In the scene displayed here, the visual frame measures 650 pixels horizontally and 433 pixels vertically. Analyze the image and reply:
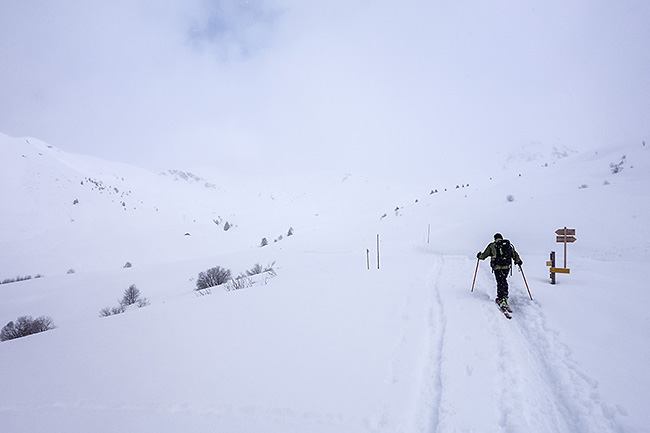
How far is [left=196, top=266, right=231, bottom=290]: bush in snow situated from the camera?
526 inches

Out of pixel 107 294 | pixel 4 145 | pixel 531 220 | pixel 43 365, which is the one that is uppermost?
pixel 4 145

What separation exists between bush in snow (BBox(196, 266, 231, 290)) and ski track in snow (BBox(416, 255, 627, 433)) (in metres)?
11.0

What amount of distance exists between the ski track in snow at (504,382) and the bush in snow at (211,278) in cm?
1098

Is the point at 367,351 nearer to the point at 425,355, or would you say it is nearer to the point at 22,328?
the point at 425,355

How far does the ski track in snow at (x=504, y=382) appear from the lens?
3.00 meters

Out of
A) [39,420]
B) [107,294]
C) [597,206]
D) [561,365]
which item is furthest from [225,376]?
[597,206]

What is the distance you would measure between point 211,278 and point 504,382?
12.9 metres

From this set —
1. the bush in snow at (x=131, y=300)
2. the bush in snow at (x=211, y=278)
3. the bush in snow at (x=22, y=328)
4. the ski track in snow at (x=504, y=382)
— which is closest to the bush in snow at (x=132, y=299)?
the bush in snow at (x=131, y=300)

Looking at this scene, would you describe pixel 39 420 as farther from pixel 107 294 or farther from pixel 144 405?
pixel 107 294

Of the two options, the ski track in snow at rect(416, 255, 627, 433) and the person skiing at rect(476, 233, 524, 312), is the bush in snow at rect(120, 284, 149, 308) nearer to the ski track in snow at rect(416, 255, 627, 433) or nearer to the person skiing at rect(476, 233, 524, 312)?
the ski track in snow at rect(416, 255, 627, 433)

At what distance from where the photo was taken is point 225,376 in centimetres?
379

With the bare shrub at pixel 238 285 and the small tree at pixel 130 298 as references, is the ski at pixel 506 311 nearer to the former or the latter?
the bare shrub at pixel 238 285

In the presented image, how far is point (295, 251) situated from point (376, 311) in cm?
1360

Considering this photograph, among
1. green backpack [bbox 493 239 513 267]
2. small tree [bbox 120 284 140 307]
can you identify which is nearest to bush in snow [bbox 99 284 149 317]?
small tree [bbox 120 284 140 307]
